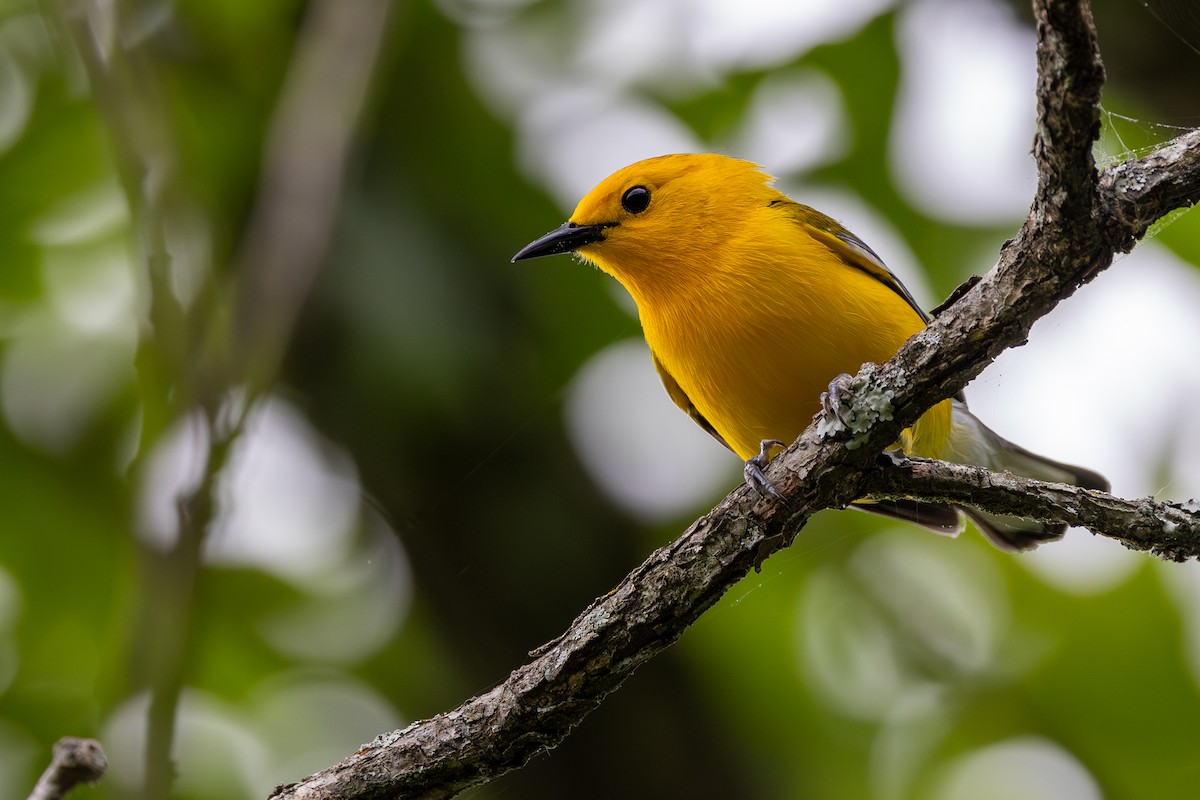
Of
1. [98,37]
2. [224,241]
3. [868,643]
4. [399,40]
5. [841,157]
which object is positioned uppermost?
[399,40]

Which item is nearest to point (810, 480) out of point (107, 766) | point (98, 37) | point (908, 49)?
point (107, 766)

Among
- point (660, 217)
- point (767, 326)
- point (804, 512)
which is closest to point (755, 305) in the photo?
point (767, 326)

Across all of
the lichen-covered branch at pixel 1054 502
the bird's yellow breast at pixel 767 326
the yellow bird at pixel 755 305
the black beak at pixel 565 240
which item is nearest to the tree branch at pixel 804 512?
the lichen-covered branch at pixel 1054 502

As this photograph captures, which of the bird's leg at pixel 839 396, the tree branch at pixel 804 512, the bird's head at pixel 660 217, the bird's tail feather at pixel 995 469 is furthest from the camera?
the bird's head at pixel 660 217

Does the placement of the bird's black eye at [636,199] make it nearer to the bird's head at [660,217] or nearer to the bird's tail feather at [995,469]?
the bird's head at [660,217]

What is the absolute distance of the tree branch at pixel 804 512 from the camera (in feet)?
7.93

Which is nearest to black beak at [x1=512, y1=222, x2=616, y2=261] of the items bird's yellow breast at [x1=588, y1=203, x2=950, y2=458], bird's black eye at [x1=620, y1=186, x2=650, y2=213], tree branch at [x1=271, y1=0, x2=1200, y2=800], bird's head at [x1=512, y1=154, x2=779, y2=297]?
bird's head at [x1=512, y1=154, x2=779, y2=297]

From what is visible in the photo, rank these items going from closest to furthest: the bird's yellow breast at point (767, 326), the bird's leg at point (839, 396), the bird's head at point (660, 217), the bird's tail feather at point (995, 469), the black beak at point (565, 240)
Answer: the bird's leg at point (839, 396) → the bird's yellow breast at point (767, 326) → the bird's tail feather at point (995, 469) → the bird's head at point (660, 217) → the black beak at point (565, 240)

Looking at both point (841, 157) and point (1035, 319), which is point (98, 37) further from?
point (841, 157)

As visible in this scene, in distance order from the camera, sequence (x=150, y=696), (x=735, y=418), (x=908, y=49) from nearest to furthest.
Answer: (x=150, y=696) < (x=735, y=418) < (x=908, y=49)

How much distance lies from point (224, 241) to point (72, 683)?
2.03 m

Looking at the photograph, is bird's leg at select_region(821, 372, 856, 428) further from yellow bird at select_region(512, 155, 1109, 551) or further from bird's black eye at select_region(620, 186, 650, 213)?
bird's black eye at select_region(620, 186, 650, 213)

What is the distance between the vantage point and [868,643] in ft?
17.7

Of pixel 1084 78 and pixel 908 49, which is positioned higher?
pixel 908 49
